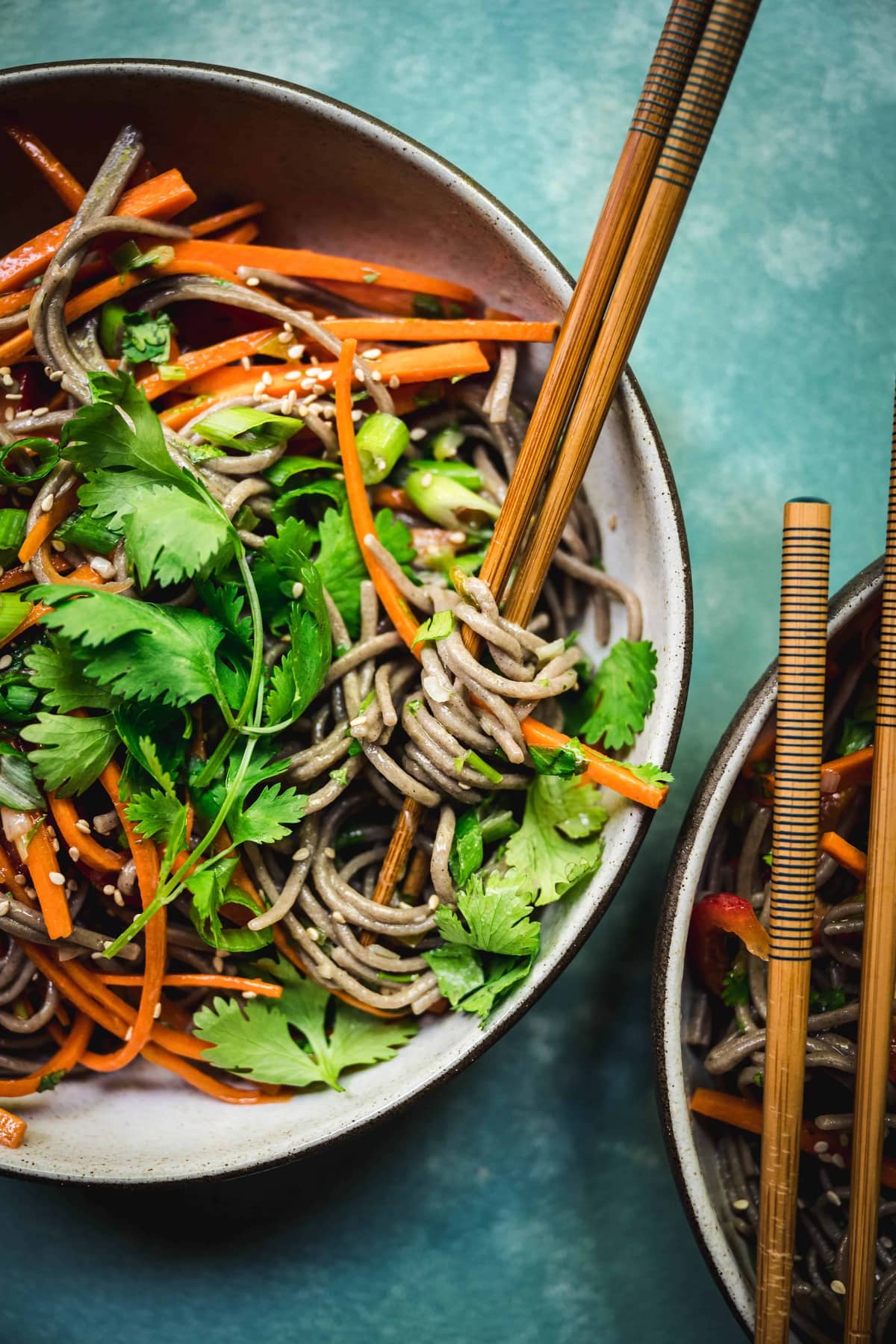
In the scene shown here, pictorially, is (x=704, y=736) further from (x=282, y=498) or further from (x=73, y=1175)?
(x=73, y=1175)

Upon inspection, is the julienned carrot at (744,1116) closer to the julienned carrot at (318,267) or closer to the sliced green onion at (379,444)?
the sliced green onion at (379,444)

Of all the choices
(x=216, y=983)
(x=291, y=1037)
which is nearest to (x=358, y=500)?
(x=216, y=983)

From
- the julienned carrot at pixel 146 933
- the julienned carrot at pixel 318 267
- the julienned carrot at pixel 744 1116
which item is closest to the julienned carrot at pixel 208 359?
the julienned carrot at pixel 318 267

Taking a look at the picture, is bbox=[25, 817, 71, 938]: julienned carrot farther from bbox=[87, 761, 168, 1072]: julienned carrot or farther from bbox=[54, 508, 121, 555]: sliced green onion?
bbox=[54, 508, 121, 555]: sliced green onion

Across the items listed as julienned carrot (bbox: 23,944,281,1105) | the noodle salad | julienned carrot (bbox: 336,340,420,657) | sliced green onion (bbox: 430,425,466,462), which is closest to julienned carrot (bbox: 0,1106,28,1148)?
the noodle salad

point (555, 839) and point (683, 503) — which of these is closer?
point (555, 839)

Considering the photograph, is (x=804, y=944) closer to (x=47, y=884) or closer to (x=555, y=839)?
(x=555, y=839)
